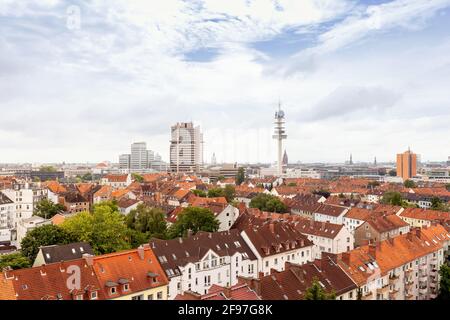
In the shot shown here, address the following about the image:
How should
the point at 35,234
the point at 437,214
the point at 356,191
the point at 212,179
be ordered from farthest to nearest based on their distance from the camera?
the point at 212,179, the point at 356,191, the point at 437,214, the point at 35,234

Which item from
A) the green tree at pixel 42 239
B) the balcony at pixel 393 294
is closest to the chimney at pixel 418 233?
the balcony at pixel 393 294

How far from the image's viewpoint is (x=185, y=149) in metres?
165

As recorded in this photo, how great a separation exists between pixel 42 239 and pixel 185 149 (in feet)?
451

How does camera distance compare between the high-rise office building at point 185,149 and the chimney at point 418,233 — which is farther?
the high-rise office building at point 185,149

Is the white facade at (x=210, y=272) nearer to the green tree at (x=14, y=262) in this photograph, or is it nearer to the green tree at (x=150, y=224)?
the green tree at (x=150, y=224)

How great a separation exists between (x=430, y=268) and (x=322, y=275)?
13.8 metres

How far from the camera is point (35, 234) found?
28562 mm

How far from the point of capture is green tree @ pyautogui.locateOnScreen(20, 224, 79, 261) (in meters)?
27.9

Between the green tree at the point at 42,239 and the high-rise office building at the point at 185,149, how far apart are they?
133m

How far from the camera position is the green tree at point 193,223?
116ft
